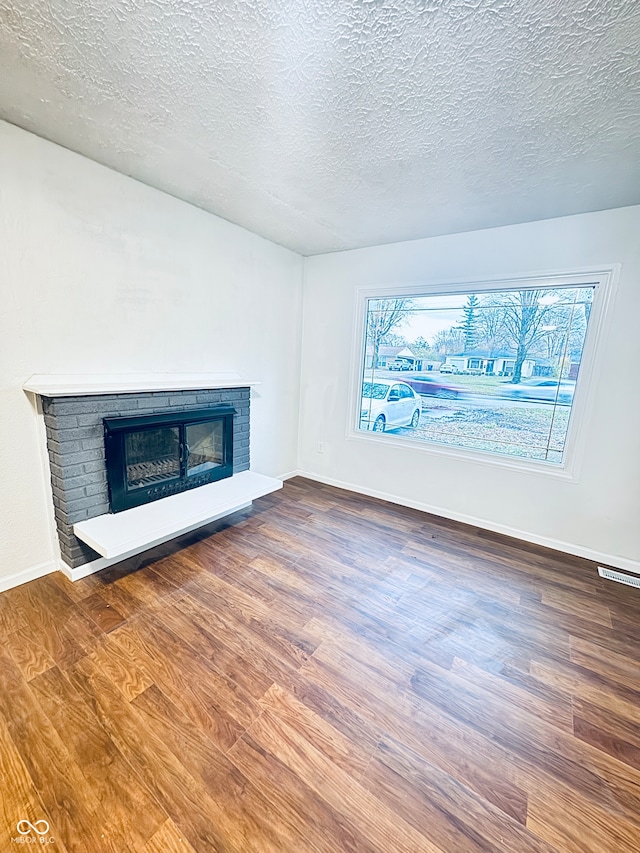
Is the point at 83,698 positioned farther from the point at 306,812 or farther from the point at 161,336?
the point at 161,336

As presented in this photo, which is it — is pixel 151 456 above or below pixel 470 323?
below

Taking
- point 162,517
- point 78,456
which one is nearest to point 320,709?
point 162,517

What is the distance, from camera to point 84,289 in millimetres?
2092

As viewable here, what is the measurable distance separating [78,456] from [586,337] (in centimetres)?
352

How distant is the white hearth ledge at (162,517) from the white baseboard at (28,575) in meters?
0.22

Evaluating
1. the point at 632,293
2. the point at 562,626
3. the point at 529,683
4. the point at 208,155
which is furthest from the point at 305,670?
the point at 632,293

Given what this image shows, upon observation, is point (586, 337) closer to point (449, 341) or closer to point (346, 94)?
point (449, 341)

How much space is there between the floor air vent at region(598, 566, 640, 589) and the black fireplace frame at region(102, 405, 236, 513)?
298 centimetres

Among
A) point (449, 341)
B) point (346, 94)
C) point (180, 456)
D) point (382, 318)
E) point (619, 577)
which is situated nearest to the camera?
point (346, 94)

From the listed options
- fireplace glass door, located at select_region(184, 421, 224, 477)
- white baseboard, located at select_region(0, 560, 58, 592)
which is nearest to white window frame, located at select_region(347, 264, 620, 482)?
fireplace glass door, located at select_region(184, 421, 224, 477)

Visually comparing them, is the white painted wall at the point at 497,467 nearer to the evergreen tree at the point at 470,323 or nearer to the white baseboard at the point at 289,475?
the evergreen tree at the point at 470,323

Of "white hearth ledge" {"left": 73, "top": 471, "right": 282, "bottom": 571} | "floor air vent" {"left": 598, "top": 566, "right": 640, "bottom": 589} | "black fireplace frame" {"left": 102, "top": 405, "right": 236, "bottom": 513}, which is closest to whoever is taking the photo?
"white hearth ledge" {"left": 73, "top": 471, "right": 282, "bottom": 571}

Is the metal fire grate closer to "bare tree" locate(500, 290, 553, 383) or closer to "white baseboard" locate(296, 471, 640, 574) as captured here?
"white baseboard" locate(296, 471, 640, 574)

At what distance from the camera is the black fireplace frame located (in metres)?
2.20
